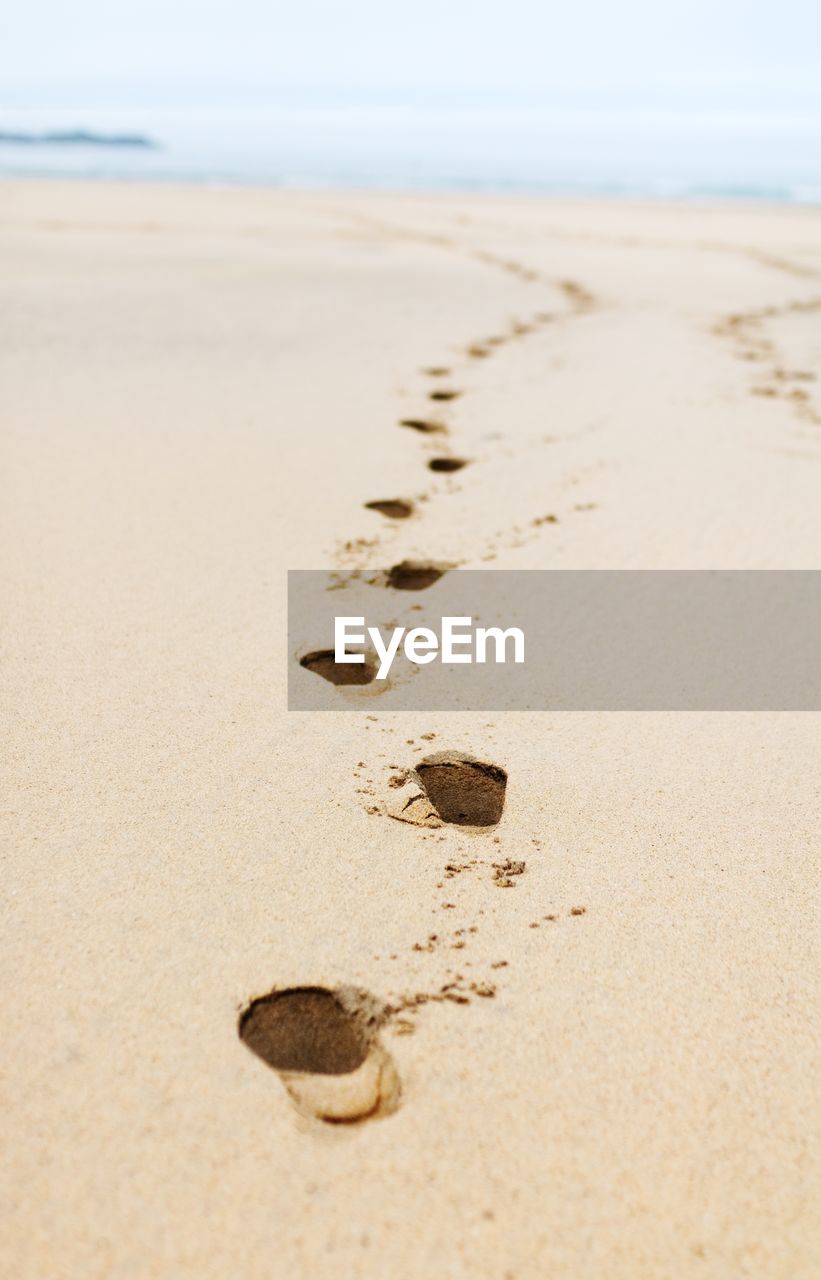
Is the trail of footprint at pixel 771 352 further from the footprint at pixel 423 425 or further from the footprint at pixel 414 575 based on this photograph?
the footprint at pixel 414 575

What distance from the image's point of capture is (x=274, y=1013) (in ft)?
4.06

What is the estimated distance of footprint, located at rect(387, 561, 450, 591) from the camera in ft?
7.93

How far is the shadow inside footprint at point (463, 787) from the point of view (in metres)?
1.62

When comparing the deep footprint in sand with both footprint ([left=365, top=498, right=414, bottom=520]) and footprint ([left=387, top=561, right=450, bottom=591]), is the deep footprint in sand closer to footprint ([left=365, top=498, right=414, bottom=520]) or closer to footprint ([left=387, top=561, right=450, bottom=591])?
footprint ([left=387, top=561, right=450, bottom=591])

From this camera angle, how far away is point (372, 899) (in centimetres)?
141

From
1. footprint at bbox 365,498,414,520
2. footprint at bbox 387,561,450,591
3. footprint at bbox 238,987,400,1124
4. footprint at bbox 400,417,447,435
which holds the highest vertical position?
footprint at bbox 400,417,447,435

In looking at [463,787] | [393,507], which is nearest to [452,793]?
[463,787]

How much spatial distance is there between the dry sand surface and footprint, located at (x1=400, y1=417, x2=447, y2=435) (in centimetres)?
6

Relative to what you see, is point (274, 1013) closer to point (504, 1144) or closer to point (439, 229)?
point (504, 1144)

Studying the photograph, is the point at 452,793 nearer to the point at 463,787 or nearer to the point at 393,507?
the point at 463,787

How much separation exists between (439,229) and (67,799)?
961 cm

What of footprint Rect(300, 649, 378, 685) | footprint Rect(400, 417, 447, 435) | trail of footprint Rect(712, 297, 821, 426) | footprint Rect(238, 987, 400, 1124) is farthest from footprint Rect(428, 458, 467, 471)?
footprint Rect(238, 987, 400, 1124)

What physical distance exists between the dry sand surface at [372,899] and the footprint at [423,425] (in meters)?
0.06

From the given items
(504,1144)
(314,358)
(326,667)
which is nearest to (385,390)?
(314,358)
